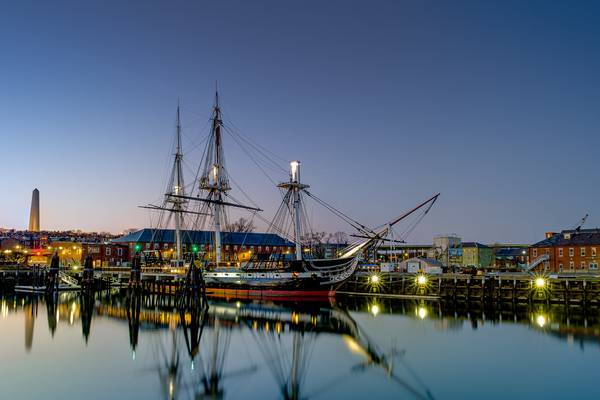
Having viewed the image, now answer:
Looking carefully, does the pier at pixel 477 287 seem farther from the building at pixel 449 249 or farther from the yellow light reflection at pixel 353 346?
the building at pixel 449 249

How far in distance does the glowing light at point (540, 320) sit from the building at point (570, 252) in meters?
31.2

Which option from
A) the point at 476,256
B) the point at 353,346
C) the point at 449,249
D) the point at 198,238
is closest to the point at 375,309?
the point at 353,346

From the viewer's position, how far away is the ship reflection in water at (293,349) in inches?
820

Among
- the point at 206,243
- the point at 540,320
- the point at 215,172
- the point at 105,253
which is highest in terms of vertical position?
the point at 215,172

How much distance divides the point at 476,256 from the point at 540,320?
74346mm

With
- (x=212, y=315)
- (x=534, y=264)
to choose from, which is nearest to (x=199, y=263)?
(x=212, y=315)

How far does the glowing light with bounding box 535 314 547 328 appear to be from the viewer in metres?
34.7

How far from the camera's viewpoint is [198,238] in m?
125

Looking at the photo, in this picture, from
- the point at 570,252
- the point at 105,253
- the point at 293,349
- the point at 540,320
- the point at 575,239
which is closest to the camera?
the point at 293,349

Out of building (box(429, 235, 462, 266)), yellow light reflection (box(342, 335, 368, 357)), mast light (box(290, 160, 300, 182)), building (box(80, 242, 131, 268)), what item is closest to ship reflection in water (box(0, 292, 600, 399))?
yellow light reflection (box(342, 335, 368, 357))

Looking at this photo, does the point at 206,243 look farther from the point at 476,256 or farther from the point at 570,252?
the point at 570,252

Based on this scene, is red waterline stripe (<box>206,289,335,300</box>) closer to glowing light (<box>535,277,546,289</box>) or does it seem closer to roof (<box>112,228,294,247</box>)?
glowing light (<box>535,277,546,289</box>)

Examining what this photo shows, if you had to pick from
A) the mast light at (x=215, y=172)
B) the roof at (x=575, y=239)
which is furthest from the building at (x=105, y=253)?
the roof at (x=575, y=239)

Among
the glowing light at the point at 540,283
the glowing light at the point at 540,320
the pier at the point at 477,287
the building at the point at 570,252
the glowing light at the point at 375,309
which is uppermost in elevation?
the building at the point at 570,252
